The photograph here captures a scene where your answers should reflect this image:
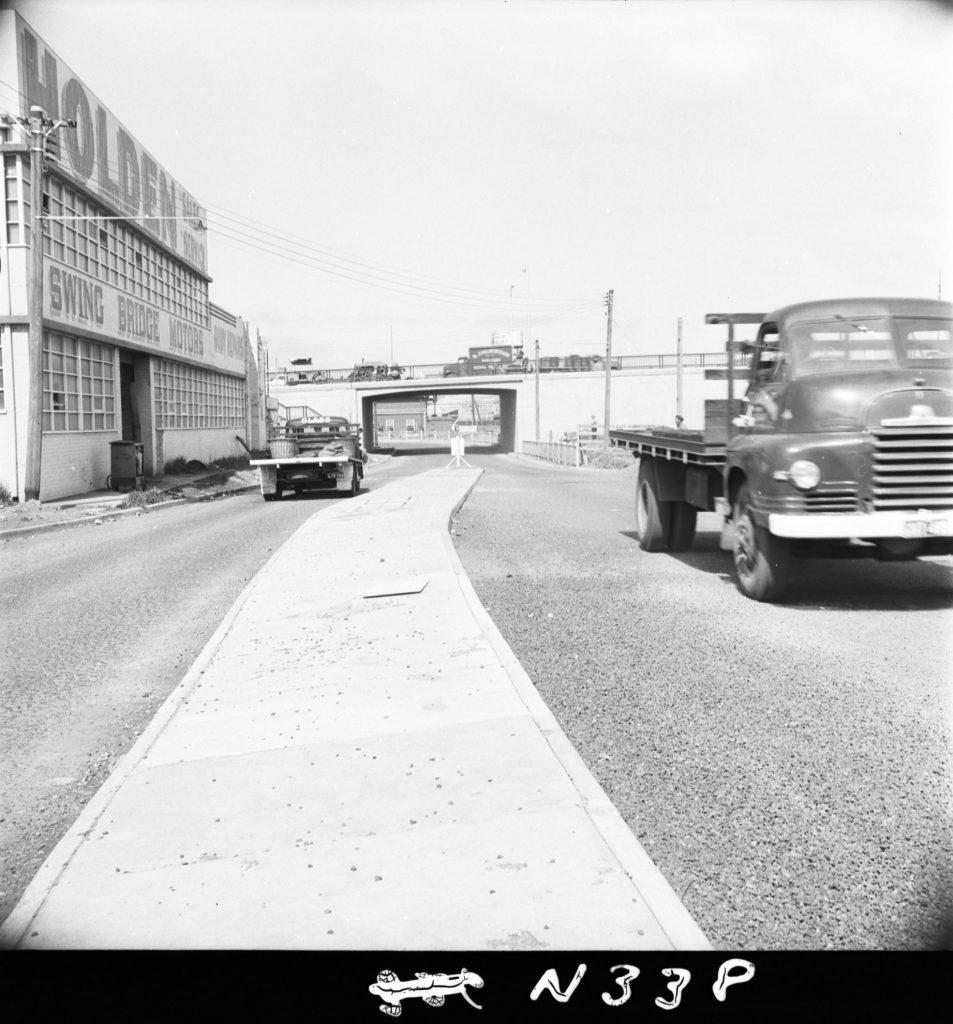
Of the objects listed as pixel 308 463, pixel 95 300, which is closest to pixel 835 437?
pixel 308 463

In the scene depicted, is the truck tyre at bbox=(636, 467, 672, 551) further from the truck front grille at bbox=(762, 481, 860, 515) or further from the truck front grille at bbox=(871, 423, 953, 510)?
the truck front grille at bbox=(871, 423, 953, 510)

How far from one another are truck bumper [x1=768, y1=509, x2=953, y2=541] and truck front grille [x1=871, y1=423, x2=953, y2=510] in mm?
120

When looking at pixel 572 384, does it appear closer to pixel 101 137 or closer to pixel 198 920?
pixel 101 137

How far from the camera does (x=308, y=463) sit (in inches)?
938

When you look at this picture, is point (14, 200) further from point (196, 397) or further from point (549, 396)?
point (549, 396)

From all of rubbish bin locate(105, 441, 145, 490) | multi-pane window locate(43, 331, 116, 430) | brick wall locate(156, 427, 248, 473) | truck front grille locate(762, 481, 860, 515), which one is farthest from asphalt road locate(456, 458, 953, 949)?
brick wall locate(156, 427, 248, 473)

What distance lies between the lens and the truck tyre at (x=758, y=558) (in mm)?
8586

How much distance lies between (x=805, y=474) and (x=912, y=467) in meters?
0.82

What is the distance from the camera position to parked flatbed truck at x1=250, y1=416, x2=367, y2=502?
78.1ft

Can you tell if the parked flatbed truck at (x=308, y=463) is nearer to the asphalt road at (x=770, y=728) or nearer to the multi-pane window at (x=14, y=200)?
the multi-pane window at (x=14, y=200)

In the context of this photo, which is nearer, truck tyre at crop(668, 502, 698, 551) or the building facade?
truck tyre at crop(668, 502, 698, 551)

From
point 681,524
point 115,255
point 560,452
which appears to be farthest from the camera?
point 560,452

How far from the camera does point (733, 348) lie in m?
10.1

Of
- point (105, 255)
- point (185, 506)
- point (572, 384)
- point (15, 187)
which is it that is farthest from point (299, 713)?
point (572, 384)
